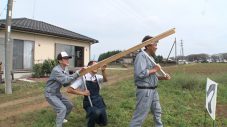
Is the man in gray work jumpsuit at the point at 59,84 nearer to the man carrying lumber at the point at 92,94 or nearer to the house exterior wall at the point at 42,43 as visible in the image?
the man carrying lumber at the point at 92,94

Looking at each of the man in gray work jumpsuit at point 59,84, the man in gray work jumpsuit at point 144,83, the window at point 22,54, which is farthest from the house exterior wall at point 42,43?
the man in gray work jumpsuit at point 144,83

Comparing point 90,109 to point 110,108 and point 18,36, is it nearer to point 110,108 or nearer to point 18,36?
point 110,108

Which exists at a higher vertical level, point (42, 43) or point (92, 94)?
point (42, 43)

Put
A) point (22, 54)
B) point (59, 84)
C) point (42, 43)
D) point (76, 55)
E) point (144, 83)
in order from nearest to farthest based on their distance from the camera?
point (144, 83)
point (59, 84)
point (22, 54)
point (42, 43)
point (76, 55)

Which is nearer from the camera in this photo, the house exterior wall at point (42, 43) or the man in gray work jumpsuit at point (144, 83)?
the man in gray work jumpsuit at point (144, 83)

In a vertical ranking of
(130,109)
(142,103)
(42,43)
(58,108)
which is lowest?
(130,109)

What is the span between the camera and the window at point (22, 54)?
65.6 feet

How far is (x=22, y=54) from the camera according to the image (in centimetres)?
2039

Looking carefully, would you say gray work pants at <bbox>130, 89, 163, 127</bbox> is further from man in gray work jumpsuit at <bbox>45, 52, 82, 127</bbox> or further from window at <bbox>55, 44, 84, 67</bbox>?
window at <bbox>55, 44, 84, 67</bbox>

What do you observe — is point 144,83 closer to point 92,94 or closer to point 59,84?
point 92,94

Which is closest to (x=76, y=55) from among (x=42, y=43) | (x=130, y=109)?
(x=42, y=43)

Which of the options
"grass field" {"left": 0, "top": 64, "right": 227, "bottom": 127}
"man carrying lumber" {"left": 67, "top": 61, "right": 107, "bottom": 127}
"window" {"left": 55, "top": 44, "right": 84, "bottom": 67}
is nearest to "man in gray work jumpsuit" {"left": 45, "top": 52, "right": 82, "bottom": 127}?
"man carrying lumber" {"left": 67, "top": 61, "right": 107, "bottom": 127}

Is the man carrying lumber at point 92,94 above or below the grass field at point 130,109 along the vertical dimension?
above

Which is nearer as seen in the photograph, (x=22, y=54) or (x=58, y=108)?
(x=58, y=108)
